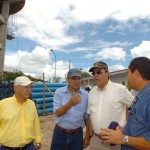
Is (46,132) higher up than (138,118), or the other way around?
(138,118)

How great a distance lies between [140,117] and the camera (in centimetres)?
258

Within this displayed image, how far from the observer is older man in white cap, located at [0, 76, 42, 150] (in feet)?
13.9

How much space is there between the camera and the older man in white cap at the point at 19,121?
4.23 metres

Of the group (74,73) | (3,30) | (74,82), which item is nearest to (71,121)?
(74,82)

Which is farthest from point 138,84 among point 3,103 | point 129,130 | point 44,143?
point 44,143

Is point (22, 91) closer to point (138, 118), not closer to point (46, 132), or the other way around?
point (138, 118)

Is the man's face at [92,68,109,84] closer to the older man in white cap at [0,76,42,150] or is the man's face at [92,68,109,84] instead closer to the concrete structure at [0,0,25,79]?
the older man in white cap at [0,76,42,150]

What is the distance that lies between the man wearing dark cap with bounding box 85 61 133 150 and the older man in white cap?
2.90 ft

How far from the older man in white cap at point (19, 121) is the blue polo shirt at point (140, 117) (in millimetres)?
1965

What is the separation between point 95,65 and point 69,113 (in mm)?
869

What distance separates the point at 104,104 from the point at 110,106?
0.10 m

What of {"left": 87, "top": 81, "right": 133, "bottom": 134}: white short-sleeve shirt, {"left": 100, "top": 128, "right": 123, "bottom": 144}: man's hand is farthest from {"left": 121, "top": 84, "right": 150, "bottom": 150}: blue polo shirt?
{"left": 87, "top": 81, "right": 133, "bottom": 134}: white short-sleeve shirt

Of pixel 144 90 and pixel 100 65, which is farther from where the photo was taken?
pixel 100 65

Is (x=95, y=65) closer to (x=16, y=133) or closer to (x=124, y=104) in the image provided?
(x=124, y=104)
